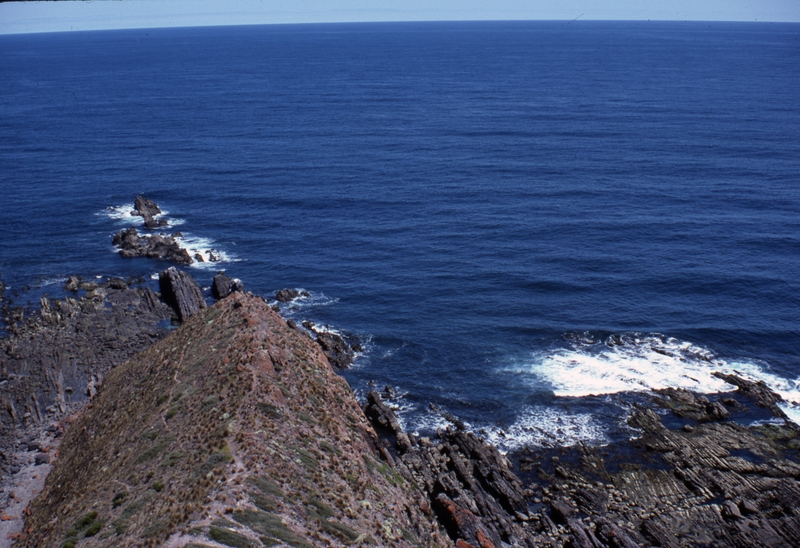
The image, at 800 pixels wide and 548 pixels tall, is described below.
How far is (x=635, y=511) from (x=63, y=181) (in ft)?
434

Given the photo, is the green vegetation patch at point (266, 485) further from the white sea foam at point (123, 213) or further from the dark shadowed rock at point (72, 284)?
the white sea foam at point (123, 213)

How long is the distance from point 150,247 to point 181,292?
19946mm

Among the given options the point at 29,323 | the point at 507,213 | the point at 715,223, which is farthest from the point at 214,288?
the point at 715,223

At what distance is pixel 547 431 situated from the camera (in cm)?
6325

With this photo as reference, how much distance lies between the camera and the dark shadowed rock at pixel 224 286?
290ft

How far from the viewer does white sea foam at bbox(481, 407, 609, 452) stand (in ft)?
202

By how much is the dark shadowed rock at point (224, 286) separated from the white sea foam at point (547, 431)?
42.7m

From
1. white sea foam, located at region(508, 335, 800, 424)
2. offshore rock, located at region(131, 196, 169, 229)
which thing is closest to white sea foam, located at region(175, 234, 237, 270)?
offshore rock, located at region(131, 196, 169, 229)

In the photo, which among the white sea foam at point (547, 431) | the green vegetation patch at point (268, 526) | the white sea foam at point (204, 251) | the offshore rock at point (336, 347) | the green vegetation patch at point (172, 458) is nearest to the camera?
the green vegetation patch at point (268, 526)

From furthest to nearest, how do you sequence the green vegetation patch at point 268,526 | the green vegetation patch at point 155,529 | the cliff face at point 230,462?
the cliff face at point 230,462 < the green vegetation patch at point 268,526 < the green vegetation patch at point 155,529

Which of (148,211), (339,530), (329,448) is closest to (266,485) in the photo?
(339,530)

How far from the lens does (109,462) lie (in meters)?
47.6

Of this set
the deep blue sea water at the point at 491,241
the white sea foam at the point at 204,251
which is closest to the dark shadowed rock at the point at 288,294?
the deep blue sea water at the point at 491,241

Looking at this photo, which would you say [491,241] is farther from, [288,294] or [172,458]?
[172,458]
